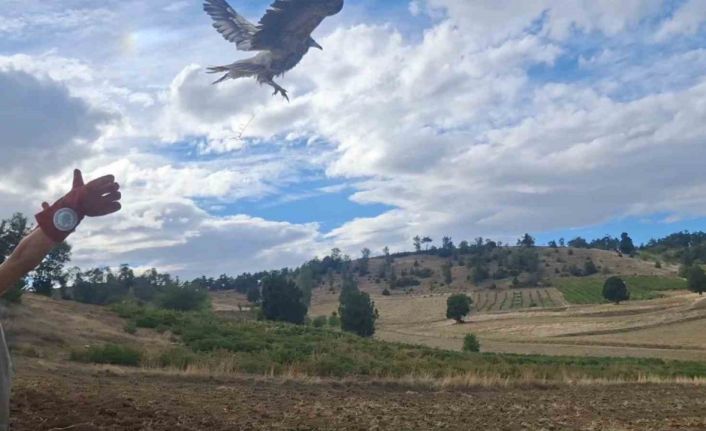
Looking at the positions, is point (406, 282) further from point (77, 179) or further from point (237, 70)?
point (77, 179)

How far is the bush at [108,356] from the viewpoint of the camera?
24.3m

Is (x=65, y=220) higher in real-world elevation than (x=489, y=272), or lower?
lower

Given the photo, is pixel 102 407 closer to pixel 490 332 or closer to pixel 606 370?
pixel 606 370

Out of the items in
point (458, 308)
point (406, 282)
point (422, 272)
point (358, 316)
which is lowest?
point (358, 316)

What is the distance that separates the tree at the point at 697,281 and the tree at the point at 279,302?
2087 inches

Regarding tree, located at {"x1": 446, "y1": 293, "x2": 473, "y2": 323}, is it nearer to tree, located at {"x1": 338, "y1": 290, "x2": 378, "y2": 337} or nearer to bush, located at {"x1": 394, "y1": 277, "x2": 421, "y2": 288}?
tree, located at {"x1": 338, "y1": 290, "x2": 378, "y2": 337}

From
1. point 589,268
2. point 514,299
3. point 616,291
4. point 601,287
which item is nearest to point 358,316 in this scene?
point 616,291

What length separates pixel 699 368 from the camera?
38.0 m

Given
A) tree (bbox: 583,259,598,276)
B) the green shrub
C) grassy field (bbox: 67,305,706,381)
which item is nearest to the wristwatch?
grassy field (bbox: 67,305,706,381)

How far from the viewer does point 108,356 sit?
24.6m

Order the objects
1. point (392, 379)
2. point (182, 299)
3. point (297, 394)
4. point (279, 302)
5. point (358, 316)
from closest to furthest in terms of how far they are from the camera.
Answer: point (297, 394) < point (392, 379) < point (182, 299) < point (358, 316) < point (279, 302)

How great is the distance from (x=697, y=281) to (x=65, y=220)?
99.7 m

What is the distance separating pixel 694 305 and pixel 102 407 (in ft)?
254

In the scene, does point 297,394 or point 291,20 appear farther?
point 297,394
